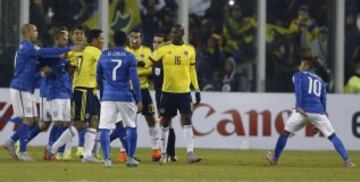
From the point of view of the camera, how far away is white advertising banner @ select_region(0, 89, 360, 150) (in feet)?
102

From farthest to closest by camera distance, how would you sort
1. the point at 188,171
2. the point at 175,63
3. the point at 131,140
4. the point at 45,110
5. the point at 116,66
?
the point at 45,110 < the point at 175,63 < the point at 131,140 < the point at 116,66 < the point at 188,171

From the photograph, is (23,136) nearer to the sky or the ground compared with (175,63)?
nearer to the ground

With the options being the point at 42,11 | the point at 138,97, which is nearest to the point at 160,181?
the point at 138,97

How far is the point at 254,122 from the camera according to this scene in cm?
3147

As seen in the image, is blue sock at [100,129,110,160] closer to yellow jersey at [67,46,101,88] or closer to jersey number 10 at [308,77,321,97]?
yellow jersey at [67,46,101,88]

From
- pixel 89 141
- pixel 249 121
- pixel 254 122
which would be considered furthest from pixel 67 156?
pixel 254 122

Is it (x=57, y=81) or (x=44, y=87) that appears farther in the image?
(x=44, y=87)

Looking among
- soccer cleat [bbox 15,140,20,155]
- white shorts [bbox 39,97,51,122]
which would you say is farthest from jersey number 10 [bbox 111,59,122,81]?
soccer cleat [bbox 15,140,20,155]

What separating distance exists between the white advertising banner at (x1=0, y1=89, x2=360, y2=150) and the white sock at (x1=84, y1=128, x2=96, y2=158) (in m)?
7.80

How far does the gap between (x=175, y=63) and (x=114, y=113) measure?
105 inches

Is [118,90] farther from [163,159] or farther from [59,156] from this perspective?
[59,156]

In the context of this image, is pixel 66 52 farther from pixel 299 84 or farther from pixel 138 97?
pixel 299 84

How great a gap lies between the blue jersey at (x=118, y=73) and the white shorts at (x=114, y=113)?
88 mm

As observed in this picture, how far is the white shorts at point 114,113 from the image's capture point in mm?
20391
